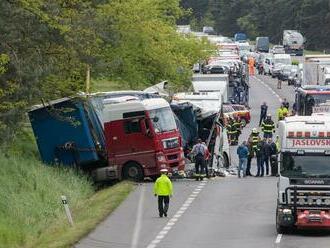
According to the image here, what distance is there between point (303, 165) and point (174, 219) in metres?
4.80

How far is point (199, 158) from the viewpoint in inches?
1571

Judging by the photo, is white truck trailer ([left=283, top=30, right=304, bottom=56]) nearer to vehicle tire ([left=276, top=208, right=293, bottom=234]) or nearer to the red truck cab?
the red truck cab

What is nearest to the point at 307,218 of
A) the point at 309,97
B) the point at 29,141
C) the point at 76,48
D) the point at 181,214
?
the point at 181,214

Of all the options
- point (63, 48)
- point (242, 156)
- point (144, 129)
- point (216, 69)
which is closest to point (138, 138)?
point (144, 129)

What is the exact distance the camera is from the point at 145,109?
39938 millimetres

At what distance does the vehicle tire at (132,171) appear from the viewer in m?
40.3

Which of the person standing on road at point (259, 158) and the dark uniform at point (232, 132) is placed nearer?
the person standing on road at point (259, 158)

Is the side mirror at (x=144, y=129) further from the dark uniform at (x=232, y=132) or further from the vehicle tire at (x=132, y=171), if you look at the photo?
the dark uniform at (x=232, y=132)

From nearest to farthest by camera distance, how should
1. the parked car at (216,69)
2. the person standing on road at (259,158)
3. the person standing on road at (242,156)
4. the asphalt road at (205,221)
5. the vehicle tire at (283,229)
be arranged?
1. the asphalt road at (205,221)
2. the vehicle tire at (283,229)
3. the person standing on road at (242,156)
4. the person standing on road at (259,158)
5. the parked car at (216,69)

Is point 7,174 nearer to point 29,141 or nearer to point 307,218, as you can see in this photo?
point 29,141

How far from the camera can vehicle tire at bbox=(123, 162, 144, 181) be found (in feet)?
132

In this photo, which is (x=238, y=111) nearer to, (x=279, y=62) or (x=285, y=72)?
(x=285, y=72)

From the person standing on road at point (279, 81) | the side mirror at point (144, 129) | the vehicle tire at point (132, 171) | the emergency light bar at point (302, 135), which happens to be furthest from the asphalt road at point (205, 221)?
the person standing on road at point (279, 81)

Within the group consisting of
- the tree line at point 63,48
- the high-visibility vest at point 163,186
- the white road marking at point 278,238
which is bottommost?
the white road marking at point 278,238
